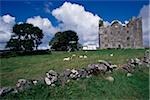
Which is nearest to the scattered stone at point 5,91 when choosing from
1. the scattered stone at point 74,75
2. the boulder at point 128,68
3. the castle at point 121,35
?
the scattered stone at point 74,75

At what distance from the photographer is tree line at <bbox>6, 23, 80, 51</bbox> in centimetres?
8044

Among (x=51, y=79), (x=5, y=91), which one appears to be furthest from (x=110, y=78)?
(x=5, y=91)

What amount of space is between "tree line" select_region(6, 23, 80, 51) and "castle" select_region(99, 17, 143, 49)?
10742 mm

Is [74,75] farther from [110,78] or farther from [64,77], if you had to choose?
[110,78]

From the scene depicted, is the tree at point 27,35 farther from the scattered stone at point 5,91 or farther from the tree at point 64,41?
the scattered stone at point 5,91

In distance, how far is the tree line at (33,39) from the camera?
264 ft

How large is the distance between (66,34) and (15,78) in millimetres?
85240

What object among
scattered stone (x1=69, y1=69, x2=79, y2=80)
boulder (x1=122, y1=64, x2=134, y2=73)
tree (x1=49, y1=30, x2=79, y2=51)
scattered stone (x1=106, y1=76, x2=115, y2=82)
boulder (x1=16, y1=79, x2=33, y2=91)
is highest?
tree (x1=49, y1=30, x2=79, y2=51)

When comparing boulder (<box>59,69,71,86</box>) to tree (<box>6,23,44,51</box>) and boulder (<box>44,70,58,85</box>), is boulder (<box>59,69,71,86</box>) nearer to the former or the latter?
boulder (<box>44,70,58,85</box>)

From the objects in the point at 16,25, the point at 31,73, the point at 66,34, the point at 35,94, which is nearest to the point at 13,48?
the point at 16,25

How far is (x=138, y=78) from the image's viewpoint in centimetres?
1783

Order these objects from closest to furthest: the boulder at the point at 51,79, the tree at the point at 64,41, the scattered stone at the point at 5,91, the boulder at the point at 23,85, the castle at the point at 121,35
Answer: the scattered stone at the point at 5,91
the boulder at the point at 23,85
the boulder at the point at 51,79
the castle at the point at 121,35
the tree at the point at 64,41

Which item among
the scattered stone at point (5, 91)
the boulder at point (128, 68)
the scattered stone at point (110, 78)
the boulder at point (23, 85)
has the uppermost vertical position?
the boulder at point (128, 68)

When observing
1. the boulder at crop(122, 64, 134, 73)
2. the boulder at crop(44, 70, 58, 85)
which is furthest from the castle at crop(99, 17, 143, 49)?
the boulder at crop(44, 70, 58, 85)
